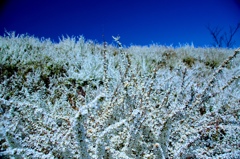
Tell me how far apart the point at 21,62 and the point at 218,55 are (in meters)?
4.01

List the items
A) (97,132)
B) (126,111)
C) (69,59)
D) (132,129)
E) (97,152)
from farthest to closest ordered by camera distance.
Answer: (69,59) → (126,111) → (97,132) → (132,129) → (97,152)

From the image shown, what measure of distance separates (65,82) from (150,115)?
1.52m

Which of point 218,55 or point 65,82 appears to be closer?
point 65,82

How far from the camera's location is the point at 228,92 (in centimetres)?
240

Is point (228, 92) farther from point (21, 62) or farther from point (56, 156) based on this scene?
point (21, 62)

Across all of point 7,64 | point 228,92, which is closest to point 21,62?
point 7,64

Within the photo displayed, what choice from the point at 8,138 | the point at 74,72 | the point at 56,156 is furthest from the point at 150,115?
the point at 74,72

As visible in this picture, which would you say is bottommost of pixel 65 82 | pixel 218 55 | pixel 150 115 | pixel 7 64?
pixel 150 115

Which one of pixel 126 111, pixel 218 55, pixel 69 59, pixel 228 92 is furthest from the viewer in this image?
pixel 218 55

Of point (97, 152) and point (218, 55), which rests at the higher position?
point (218, 55)

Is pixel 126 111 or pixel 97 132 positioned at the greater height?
pixel 126 111

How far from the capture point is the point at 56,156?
1.24 m

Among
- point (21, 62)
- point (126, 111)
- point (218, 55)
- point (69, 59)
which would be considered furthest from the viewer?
point (218, 55)

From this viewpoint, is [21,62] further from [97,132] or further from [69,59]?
[97,132]
